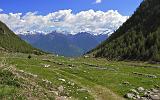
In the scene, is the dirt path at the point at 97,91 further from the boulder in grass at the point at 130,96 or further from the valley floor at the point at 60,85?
the boulder in grass at the point at 130,96

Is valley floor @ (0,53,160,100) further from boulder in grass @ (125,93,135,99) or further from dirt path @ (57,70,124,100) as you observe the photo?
boulder in grass @ (125,93,135,99)

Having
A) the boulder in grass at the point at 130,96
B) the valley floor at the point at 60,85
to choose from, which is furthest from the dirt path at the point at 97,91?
the boulder in grass at the point at 130,96

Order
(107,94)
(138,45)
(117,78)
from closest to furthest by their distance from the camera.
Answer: (107,94) < (117,78) < (138,45)

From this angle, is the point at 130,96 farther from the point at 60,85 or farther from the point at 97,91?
the point at 60,85

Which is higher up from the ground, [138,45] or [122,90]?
[138,45]

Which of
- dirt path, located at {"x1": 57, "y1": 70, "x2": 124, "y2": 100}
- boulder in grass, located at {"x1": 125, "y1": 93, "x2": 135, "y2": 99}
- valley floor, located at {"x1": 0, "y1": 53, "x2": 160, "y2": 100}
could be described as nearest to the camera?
valley floor, located at {"x1": 0, "y1": 53, "x2": 160, "y2": 100}

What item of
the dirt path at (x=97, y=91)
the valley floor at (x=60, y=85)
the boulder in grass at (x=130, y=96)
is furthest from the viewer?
the boulder in grass at (x=130, y=96)

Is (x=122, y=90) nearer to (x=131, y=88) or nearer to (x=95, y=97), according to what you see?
(x=131, y=88)

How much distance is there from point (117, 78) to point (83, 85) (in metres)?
10.4

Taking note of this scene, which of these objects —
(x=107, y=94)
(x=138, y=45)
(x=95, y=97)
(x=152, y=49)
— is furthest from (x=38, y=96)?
(x=138, y=45)

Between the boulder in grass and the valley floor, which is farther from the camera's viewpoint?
the boulder in grass

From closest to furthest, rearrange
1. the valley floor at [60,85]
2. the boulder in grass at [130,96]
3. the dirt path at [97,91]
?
1. the valley floor at [60,85]
2. the dirt path at [97,91]
3. the boulder in grass at [130,96]

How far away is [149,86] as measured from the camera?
53.2m

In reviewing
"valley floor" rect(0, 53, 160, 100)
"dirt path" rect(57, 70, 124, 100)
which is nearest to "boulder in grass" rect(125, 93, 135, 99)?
"valley floor" rect(0, 53, 160, 100)
